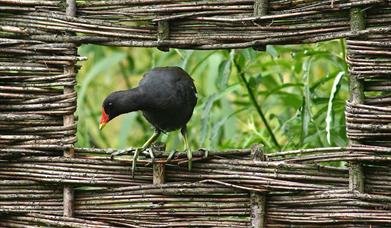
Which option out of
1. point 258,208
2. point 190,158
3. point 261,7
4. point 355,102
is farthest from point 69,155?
point 355,102

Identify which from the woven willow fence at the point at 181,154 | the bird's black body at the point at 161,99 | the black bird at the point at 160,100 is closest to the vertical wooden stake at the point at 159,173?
the woven willow fence at the point at 181,154

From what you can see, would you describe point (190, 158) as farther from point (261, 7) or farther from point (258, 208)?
point (261, 7)

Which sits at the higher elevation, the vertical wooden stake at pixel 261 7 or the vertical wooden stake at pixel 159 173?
the vertical wooden stake at pixel 261 7

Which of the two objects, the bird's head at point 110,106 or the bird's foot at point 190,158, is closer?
the bird's foot at point 190,158

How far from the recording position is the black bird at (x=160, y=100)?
330 centimetres

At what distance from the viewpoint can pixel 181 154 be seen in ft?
10.3

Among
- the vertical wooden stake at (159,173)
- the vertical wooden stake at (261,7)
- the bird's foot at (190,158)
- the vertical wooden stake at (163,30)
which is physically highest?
the vertical wooden stake at (261,7)

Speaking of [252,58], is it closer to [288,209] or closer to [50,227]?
[288,209]

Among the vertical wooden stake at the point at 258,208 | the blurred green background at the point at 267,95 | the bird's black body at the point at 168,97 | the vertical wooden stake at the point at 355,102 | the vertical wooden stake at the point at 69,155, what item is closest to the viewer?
the vertical wooden stake at the point at 355,102

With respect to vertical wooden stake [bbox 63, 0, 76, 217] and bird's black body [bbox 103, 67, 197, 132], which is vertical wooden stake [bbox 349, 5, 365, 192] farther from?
vertical wooden stake [bbox 63, 0, 76, 217]

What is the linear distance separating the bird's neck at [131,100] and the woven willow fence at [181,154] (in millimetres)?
192

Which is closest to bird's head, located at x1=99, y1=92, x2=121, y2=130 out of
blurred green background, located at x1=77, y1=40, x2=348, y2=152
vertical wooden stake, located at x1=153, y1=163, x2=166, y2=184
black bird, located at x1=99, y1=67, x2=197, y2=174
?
black bird, located at x1=99, y1=67, x2=197, y2=174

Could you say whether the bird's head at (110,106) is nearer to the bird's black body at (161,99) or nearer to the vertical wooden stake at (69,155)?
the bird's black body at (161,99)

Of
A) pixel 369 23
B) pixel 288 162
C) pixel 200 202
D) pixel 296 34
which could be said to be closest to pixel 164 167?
pixel 200 202
